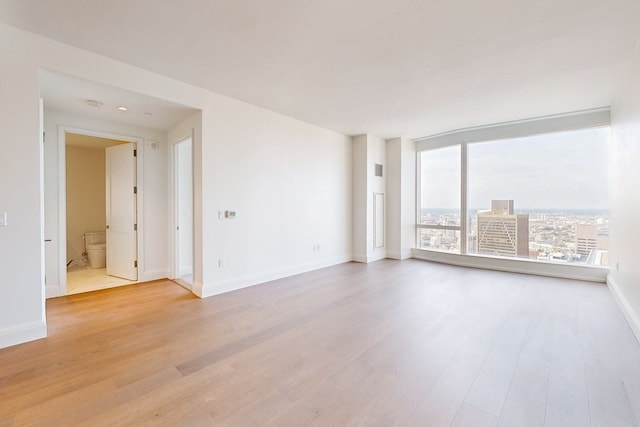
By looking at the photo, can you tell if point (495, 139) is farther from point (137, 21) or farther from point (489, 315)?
point (137, 21)

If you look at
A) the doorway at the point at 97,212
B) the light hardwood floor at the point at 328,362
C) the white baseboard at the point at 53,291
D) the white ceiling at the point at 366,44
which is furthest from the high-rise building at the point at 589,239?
the white baseboard at the point at 53,291

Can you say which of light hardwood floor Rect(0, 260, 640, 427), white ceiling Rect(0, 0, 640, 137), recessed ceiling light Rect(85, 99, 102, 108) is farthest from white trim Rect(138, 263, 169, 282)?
white ceiling Rect(0, 0, 640, 137)

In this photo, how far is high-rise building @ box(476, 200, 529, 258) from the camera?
5309mm

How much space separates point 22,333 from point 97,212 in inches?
177

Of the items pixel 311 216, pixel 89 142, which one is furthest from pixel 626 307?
pixel 89 142

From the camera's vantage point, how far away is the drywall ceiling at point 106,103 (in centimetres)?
300

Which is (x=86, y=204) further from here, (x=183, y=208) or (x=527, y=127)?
(x=527, y=127)

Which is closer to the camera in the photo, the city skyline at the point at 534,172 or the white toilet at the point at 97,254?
the city skyline at the point at 534,172

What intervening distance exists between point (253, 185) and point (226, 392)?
310 centimetres

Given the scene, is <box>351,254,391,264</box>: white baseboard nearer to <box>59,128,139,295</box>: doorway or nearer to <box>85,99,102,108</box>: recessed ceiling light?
<box>59,128,139,295</box>: doorway

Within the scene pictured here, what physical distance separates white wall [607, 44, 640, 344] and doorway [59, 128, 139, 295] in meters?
6.57

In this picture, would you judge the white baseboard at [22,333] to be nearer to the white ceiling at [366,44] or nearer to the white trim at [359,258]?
the white ceiling at [366,44]

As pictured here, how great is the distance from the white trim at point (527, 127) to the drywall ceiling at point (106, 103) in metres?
5.13

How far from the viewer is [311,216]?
549 centimetres
